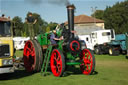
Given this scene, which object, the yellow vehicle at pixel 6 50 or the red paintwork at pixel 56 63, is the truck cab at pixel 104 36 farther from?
the yellow vehicle at pixel 6 50

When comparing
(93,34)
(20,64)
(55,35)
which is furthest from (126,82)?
(93,34)

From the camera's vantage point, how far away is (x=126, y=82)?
586 cm

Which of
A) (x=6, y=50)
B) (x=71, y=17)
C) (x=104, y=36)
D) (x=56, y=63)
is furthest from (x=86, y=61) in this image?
(x=104, y=36)

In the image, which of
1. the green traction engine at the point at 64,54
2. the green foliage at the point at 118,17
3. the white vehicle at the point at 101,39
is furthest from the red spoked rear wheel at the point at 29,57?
the green foliage at the point at 118,17

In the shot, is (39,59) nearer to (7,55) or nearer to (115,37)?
(7,55)

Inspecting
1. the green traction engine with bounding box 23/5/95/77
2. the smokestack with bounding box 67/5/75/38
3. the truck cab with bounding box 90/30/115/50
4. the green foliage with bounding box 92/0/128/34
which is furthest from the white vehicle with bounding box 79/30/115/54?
the green foliage with bounding box 92/0/128/34

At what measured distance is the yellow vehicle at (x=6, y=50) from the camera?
5992mm

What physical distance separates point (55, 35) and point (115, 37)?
12.6 metres

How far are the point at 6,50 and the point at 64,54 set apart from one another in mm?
2084

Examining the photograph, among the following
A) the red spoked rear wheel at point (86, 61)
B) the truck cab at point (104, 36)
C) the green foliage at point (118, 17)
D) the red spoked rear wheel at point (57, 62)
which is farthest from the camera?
the green foliage at point (118, 17)

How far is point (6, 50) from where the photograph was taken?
20.4 ft

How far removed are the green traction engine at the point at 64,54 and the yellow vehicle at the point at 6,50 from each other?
1261 mm

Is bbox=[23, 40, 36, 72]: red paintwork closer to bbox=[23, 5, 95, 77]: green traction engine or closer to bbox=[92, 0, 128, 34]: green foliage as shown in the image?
bbox=[23, 5, 95, 77]: green traction engine

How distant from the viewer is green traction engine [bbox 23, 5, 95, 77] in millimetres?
6738
